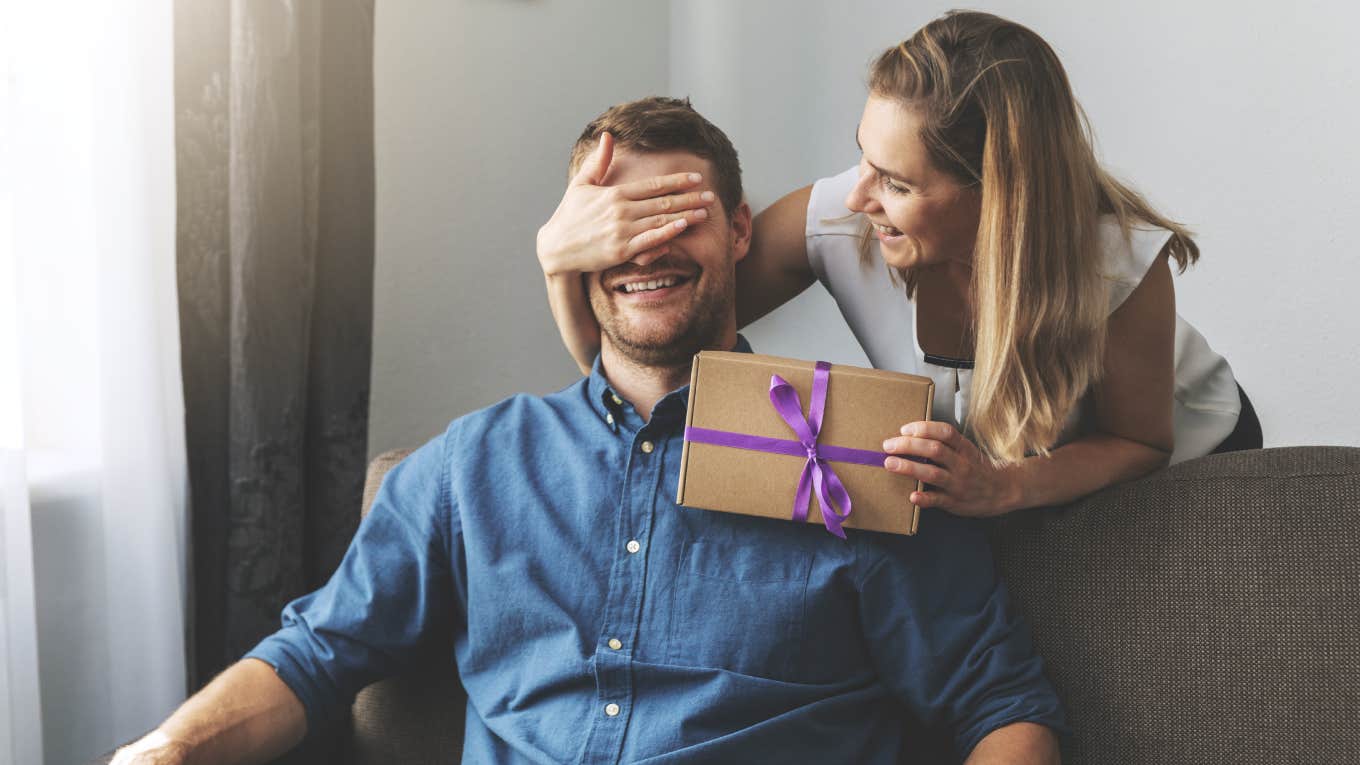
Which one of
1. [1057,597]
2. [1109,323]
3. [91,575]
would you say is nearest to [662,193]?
[1109,323]


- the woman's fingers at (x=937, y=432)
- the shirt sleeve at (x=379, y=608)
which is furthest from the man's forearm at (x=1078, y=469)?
the shirt sleeve at (x=379, y=608)

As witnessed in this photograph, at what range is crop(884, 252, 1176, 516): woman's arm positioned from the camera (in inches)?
44.6

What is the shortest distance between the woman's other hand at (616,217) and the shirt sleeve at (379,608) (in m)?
0.28

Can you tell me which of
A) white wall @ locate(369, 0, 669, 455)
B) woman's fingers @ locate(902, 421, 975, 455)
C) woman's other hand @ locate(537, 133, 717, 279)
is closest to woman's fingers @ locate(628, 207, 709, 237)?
woman's other hand @ locate(537, 133, 717, 279)

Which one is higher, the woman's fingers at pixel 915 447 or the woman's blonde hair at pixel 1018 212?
the woman's blonde hair at pixel 1018 212

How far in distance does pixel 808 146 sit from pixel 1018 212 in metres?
1.23

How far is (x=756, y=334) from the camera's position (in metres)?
2.48

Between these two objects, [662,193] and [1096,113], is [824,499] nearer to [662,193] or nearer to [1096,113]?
[662,193]

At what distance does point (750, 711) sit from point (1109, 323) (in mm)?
558

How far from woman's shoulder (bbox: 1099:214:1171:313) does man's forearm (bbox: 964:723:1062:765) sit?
0.44m

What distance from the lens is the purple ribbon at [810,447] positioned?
1.05 metres

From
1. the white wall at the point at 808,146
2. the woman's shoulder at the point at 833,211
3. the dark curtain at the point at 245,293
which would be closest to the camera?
the woman's shoulder at the point at 833,211

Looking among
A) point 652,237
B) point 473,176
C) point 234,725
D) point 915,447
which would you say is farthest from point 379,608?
point 473,176

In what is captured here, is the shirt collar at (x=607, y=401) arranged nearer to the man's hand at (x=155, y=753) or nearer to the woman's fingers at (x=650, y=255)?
the woman's fingers at (x=650, y=255)
